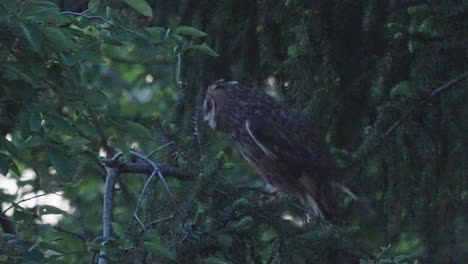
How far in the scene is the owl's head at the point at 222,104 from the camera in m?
5.05

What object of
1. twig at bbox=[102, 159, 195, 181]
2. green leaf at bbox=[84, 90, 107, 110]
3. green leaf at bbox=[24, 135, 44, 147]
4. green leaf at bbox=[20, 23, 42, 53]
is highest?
green leaf at bbox=[20, 23, 42, 53]

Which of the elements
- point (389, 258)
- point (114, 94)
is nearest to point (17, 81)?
point (389, 258)

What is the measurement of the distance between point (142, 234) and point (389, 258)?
764mm

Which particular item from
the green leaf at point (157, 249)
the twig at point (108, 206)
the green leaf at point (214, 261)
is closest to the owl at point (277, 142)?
the twig at point (108, 206)

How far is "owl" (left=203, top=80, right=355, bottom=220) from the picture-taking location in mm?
4625

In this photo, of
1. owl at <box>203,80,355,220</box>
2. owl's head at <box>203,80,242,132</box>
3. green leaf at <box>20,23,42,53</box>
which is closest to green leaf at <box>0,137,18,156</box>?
green leaf at <box>20,23,42,53</box>

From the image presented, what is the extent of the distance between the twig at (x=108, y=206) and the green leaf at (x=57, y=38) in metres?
0.57

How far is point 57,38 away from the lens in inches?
119

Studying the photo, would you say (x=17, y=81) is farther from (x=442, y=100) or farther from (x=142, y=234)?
(x=442, y=100)

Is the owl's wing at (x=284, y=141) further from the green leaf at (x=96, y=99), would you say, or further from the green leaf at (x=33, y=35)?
the green leaf at (x=33, y=35)

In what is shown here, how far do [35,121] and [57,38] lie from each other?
26 cm

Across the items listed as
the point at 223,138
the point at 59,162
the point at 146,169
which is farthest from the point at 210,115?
the point at 59,162

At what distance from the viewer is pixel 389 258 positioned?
3338 millimetres

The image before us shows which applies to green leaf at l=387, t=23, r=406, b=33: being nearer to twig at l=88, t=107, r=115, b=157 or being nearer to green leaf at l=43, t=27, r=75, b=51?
twig at l=88, t=107, r=115, b=157
